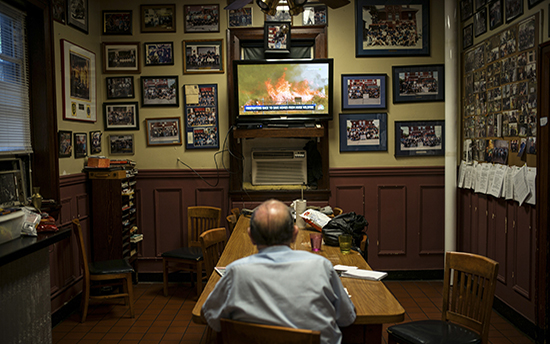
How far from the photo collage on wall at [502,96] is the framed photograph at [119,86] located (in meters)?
3.72

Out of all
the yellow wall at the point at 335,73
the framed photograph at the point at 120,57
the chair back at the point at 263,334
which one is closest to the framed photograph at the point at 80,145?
the yellow wall at the point at 335,73

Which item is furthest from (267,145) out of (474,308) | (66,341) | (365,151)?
(474,308)

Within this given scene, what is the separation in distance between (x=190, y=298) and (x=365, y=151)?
252cm

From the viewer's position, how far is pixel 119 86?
492cm

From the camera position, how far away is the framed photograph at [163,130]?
16.2 feet

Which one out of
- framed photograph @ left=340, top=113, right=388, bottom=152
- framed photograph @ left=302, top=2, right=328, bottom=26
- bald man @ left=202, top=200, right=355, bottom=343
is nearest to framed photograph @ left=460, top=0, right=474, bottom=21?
framed photograph @ left=340, top=113, right=388, bottom=152

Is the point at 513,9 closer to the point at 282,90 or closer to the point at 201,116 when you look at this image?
the point at 282,90

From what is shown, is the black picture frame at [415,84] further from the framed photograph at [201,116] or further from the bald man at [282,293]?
the bald man at [282,293]

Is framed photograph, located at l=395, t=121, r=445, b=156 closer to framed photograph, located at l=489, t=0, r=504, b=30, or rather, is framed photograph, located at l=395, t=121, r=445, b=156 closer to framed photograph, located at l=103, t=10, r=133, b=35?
framed photograph, located at l=489, t=0, r=504, b=30

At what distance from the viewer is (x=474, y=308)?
93.0 inches

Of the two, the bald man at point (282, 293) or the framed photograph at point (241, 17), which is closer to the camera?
the bald man at point (282, 293)

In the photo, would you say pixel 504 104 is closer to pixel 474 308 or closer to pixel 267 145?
pixel 474 308

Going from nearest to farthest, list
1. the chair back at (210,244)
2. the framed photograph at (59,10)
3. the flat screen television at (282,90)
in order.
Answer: the chair back at (210,244) → the framed photograph at (59,10) → the flat screen television at (282,90)

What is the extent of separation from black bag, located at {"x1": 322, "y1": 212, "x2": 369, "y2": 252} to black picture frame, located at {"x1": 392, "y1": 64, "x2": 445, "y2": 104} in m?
2.16
